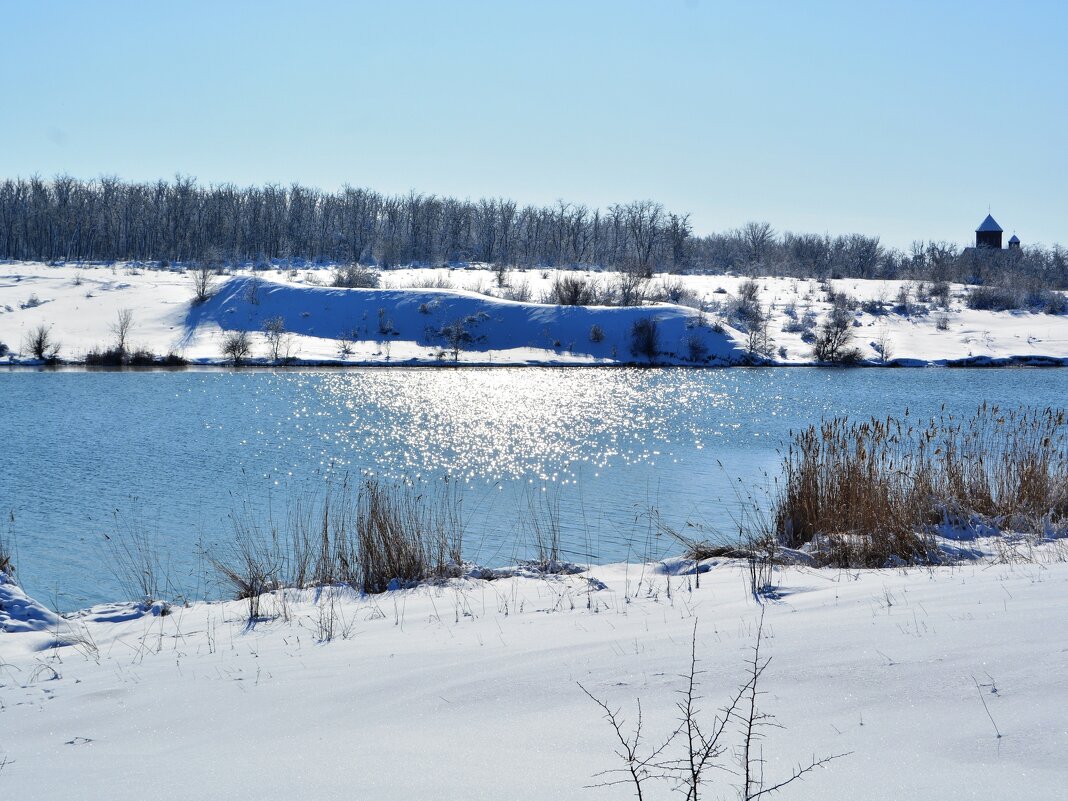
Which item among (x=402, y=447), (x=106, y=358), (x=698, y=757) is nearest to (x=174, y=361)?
(x=106, y=358)

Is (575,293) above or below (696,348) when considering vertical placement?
above

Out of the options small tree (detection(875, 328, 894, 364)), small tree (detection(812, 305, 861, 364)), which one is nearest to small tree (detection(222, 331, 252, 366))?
small tree (detection(812, 305, 861, 364))

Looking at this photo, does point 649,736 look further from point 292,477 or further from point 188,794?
point 292,477

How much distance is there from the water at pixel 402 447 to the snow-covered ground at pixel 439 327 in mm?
8329

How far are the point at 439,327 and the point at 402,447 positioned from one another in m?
34.7

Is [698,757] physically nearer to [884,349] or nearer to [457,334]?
[457,334]

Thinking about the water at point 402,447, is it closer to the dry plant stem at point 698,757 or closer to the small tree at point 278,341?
the small tree at point 278,341

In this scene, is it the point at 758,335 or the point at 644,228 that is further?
the point at 644,228

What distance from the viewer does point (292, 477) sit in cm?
1766

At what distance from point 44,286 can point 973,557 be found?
7250 cm

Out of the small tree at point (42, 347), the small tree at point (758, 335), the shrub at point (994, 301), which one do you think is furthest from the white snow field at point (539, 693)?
the shrub at point (994, 301)

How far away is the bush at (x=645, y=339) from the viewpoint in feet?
Answer: 176

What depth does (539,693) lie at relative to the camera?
4.50m

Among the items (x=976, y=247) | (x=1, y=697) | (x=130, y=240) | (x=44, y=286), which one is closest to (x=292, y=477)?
(x=1, y=697)
